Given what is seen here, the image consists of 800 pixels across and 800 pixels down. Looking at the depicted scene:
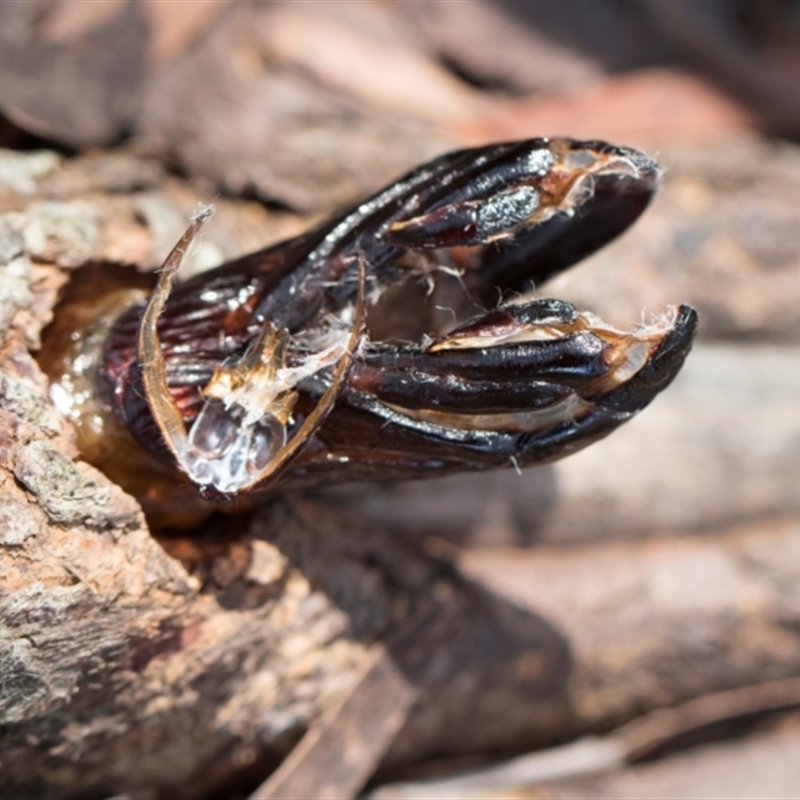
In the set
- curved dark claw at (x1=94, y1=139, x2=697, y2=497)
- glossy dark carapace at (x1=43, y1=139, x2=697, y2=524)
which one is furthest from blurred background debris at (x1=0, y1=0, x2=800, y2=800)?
curved dark claw at (x1=94, y1=139, x2=697, y2=497)

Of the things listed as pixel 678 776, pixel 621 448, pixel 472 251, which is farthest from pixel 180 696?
pixel 678 776

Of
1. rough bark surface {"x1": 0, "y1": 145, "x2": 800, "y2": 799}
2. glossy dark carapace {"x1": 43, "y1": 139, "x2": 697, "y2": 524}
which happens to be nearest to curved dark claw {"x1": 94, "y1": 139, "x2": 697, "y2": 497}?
glossy dark carapace {"x1": 43, "y1": 139, "x2": 697, "y2": 524}

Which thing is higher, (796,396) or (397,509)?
(796,396)

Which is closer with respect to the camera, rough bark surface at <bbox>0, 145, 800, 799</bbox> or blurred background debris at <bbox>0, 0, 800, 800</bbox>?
rough bark surface at <bbox>0, 145, 800, 799</bbox>

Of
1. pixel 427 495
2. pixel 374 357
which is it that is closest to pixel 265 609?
pixel 374 357

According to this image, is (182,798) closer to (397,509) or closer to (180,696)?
(180,696)

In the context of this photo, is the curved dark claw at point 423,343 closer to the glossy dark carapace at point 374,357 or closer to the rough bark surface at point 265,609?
the glossy dark carapace at point 374,357

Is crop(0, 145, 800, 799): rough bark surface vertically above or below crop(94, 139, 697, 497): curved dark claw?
below

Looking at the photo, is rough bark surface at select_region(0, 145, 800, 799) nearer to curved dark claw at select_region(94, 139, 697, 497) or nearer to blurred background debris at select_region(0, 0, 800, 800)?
blurred background debris at select_region(0, 0, 800, 800)

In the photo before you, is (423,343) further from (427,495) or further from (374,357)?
(427,495)
